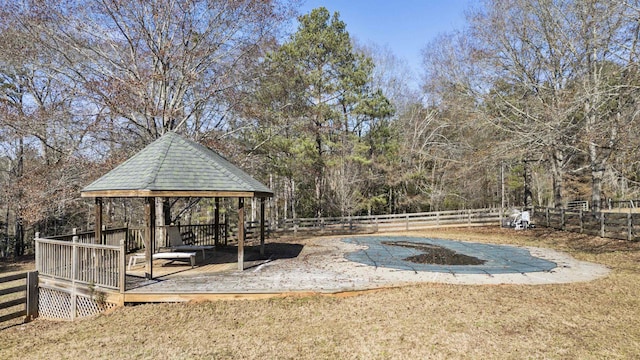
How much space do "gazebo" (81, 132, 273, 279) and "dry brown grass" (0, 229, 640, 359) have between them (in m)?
2.19

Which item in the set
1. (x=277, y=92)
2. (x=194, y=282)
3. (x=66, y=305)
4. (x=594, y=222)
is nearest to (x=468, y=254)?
(x=594, y=222)

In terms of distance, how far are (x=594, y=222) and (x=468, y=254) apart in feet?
22.6

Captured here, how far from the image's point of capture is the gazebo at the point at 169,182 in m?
7.86

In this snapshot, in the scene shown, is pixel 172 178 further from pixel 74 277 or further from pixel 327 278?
pixel 327 278

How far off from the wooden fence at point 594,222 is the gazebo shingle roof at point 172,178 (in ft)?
40.6

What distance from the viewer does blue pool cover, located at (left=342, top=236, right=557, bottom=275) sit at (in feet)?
29.1

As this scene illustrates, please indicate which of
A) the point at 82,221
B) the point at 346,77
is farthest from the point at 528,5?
the point at 82,221

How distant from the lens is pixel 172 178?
8.25 meters

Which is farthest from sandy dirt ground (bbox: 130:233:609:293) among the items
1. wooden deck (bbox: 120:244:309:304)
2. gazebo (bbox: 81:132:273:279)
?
gazebo (bbox: 81:132:273:279)

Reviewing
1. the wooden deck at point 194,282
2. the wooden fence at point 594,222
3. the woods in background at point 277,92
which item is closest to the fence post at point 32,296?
the wooden deck at point 194,282

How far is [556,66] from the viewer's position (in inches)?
648

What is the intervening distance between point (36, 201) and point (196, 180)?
9.47 meters

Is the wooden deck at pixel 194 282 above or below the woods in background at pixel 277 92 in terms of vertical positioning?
below

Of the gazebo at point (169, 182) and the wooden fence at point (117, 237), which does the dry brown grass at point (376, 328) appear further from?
the wooden fence at point (117, 237)
